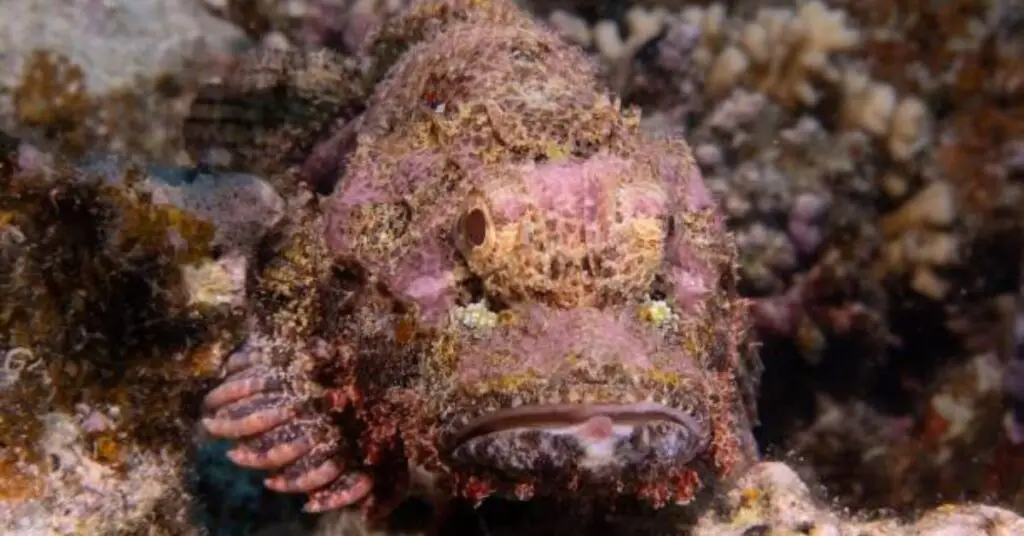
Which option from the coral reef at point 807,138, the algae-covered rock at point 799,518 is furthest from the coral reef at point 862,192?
the algae-covered rock at point 799,518

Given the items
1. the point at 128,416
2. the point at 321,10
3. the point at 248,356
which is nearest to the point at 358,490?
the point at 248,356

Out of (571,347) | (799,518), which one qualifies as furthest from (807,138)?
(571,347)

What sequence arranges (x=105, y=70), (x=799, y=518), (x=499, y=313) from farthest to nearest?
(x=105, y=70) < (x=799, y=518) < (x=499, y=313)

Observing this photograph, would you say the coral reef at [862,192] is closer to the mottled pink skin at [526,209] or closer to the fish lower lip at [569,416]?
the mottled pink skin at [526,209]

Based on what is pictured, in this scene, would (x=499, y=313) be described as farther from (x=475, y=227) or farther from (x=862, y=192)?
(x=862, y=192)

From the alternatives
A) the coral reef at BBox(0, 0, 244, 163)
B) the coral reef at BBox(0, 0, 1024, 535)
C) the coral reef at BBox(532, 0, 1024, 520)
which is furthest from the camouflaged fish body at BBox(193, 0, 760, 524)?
the coral reef at BBox(0, 0, 244, 163)

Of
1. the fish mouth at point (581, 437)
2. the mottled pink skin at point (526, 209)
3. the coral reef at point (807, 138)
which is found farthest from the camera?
the coral reef at point (807, 138)

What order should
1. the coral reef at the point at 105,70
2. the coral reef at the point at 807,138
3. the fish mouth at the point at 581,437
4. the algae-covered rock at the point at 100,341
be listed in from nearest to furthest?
the fish mouth at the point at 581,437 < the algae-covered rock at the point at 100,341 < the coral reef at the point at 807,138 < the coral reef at the point at 105,70
